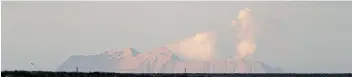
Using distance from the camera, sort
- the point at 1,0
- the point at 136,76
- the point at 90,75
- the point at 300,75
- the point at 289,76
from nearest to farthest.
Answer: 1. the point at 1,0
2. the point at 90,75
3. the point at 136,76
4. the point at 289,76
5. the point at 300,75

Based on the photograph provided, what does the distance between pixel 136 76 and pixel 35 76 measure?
18938mm

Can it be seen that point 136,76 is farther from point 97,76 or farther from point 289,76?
point 289,76

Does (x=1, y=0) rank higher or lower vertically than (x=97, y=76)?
higher

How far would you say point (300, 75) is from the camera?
5032 inches

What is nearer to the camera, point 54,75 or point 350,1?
point 350,1

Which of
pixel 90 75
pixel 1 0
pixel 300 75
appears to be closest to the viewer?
pixel 1 0

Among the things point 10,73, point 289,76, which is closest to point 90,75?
point 10,73

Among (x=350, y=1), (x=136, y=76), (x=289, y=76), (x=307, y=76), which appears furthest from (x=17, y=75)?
(x=307, y=76)

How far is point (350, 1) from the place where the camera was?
1912 centimetres

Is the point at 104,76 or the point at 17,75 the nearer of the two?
the point at 17,75

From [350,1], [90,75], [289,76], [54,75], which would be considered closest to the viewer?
[350,1]

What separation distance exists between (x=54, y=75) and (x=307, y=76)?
9350cm

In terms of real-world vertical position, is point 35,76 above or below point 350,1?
below

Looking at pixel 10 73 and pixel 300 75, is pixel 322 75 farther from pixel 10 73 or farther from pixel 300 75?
pixel 10 73
